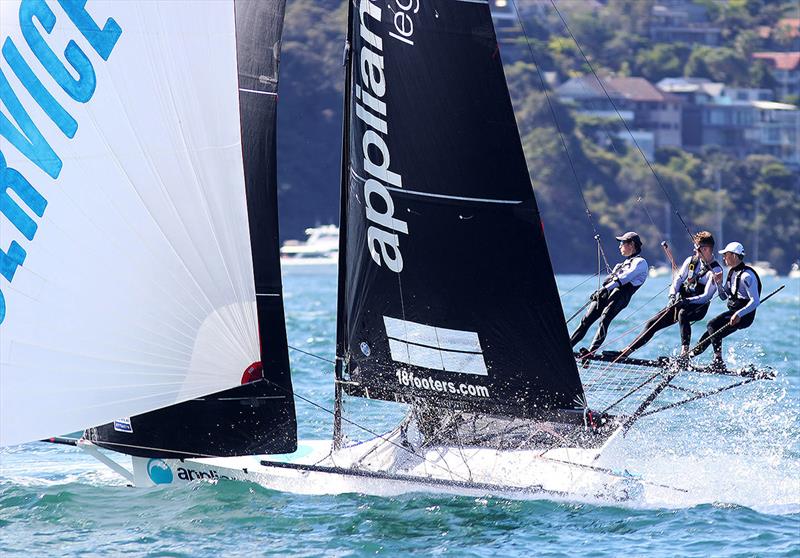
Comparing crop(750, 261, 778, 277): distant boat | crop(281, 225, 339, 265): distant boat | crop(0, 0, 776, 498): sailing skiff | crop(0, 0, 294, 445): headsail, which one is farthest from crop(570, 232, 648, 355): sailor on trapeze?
crop(750, 261, 778, 277): distant boat

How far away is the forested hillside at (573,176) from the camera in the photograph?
193 feet

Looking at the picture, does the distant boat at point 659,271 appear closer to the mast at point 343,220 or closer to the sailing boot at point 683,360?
the sailing boot at point 683,360

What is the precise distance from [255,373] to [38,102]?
2077mm

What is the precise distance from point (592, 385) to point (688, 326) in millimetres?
773

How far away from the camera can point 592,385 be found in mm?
9750

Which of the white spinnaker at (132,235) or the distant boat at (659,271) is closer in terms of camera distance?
the white spinnaker at (132,235)

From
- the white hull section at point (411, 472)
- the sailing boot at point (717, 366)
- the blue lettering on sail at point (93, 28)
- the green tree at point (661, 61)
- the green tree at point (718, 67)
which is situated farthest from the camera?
the green tree at point (718, 67)

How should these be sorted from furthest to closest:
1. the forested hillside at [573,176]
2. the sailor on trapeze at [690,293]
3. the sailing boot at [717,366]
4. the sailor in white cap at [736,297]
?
the forested hillside at [573,176] → the sailor on trapeze at [690,293] → the sailor in white cap at [736,297] → the sailing boot at [717,366]

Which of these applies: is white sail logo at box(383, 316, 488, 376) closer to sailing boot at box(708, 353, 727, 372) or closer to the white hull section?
the white hull section

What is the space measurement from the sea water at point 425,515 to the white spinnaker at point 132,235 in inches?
31.6

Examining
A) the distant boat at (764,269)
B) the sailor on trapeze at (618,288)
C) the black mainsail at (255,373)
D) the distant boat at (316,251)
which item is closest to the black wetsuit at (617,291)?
the sailor on trapeze at (618,288)

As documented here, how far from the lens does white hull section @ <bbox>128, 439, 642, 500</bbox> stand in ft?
28.6

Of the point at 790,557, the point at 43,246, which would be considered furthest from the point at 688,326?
the point at 43,246

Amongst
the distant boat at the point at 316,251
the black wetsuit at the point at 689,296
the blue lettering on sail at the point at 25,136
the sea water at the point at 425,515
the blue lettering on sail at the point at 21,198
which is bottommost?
the sea water at the point at 425,515
